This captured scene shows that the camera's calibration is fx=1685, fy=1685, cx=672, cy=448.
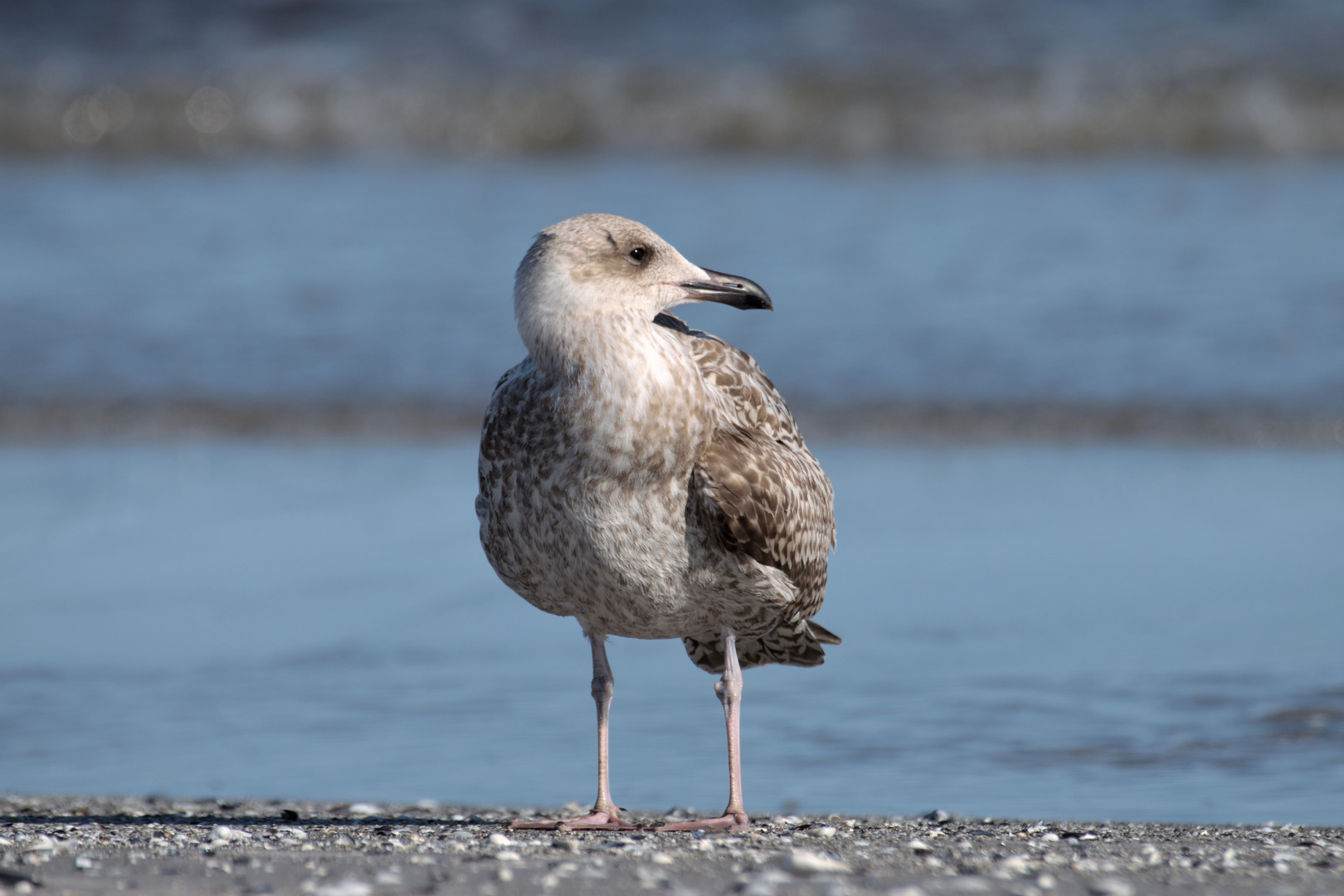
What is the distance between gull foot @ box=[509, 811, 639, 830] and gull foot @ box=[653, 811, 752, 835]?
97 mm

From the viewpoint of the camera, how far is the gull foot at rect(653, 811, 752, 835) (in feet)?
13.5

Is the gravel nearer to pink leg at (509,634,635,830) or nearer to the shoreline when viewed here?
pink leg at (509,634,635,830)

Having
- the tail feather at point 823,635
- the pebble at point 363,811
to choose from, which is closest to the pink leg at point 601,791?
the pebble at point 363,811

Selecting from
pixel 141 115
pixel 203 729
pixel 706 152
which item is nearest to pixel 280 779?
pixel 203 729

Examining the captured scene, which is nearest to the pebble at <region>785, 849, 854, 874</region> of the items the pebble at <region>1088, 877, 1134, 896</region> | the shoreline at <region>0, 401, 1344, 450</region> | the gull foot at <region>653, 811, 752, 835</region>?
the pebble at <region>1088, 877, 1134, 896</region>

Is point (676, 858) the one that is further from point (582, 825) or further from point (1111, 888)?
point (1111, 888)

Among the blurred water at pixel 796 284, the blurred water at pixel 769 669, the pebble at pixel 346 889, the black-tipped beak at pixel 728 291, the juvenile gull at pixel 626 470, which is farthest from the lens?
the blurred water at pixel 796 284

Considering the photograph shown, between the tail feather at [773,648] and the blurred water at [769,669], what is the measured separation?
25 cm

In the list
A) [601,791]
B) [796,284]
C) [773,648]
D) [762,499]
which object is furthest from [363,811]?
[796,284]

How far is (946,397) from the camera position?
858 centimetres

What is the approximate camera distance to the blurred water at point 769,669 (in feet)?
15.6

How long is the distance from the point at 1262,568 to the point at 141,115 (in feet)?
43.1

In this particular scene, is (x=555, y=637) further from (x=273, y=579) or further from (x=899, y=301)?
(x=899, y=301)

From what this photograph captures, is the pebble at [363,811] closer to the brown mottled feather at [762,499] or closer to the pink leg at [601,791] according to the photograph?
the pink leg at [601,791]
